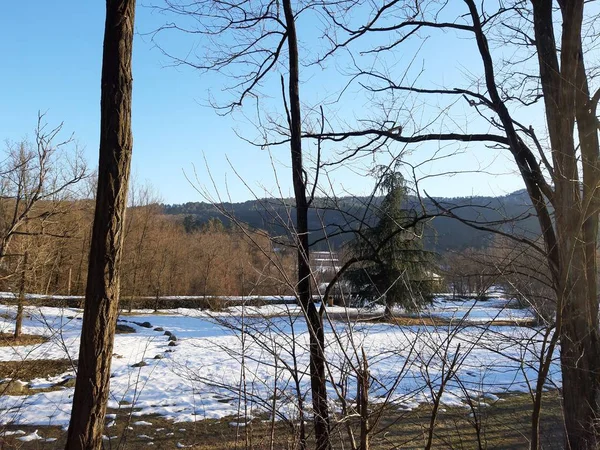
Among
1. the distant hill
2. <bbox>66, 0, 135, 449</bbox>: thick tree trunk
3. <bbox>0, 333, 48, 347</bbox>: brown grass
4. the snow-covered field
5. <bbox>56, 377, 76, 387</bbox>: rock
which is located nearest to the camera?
the snow-covered field

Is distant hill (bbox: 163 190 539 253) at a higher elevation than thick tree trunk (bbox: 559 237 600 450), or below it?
higher

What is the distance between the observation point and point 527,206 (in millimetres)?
5332

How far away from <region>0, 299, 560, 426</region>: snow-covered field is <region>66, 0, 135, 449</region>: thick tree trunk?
0.23 meters

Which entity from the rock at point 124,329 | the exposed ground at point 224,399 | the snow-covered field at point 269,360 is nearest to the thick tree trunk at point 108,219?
the snow-covered field at point 269,360

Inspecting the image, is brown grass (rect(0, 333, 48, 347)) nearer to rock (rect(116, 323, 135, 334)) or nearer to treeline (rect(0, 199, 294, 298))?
treeline (rect(0, 199, 294, 298))

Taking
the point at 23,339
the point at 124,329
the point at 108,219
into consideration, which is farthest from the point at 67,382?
the point at 108,219

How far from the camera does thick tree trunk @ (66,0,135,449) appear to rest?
3293 mm

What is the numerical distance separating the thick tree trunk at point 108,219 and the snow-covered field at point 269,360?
0.77ft

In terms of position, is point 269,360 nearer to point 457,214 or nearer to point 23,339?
point 457,214

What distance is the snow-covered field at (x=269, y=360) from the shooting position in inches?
108

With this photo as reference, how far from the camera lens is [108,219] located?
135 inches

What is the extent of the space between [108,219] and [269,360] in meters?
1.93

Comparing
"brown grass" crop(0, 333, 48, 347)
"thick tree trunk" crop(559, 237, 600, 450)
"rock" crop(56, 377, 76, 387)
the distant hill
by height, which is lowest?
"rock" crop(56, 377, 76, 387)

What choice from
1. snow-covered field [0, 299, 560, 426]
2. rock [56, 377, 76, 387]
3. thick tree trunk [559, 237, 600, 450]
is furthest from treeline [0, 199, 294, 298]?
thick tree trunk [559, 237, 600, 450]
